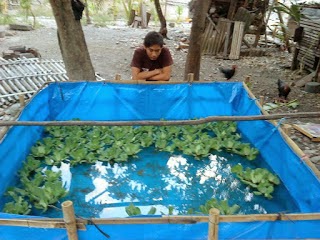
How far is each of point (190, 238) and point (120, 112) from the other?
9.77ft

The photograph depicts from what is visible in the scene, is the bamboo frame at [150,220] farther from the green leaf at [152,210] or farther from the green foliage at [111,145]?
the green foliage at [111,145]

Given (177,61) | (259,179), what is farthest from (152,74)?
(177,61)

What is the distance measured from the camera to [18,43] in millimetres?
9828

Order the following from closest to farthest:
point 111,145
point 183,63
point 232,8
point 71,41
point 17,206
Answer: point 17,206
point 111,145
point 71,41
point 183,63
point 232,8

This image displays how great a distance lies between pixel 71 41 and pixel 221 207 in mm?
3241

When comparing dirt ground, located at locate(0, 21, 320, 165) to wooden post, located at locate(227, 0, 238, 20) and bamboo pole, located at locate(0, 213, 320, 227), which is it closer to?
wooden post, located at locate(227, 0, 238, 20)

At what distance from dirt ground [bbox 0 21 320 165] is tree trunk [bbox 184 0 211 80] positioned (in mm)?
1575

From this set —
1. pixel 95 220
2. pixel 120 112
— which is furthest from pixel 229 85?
pixel 95 220

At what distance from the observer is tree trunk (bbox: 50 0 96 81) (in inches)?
173

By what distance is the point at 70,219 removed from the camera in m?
1.66

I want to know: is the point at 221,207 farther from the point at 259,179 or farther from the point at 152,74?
the point at 152,74

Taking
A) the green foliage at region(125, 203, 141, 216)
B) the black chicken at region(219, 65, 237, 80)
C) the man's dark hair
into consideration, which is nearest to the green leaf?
the green foliage at region(125, 203, 141, 216)

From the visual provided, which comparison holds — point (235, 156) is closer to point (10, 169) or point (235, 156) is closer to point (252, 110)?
point (252, 110)

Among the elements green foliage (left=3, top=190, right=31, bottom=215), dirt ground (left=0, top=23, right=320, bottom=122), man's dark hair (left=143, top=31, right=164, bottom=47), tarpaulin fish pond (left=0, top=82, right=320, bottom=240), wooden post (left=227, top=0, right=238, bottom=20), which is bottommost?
dirt ground (left=0, top=23, right=320, bottom=122)
